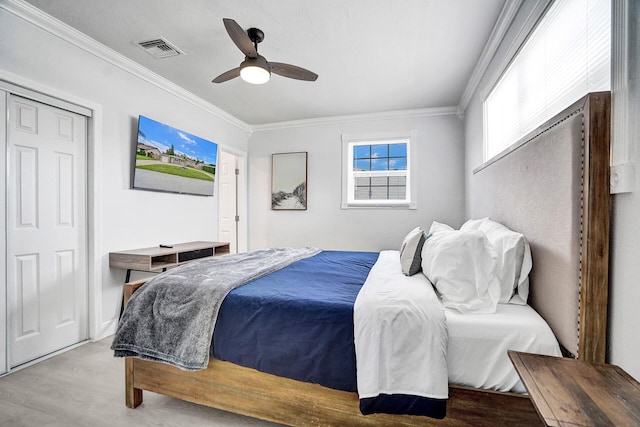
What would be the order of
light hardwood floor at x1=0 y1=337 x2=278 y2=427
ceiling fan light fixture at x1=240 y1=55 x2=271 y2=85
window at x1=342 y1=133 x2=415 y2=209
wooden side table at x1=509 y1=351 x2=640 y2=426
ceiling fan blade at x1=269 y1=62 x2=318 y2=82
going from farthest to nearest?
window at x1=342 y1=133 x2=415 y2=209
ceiling fan blade at x1=269 y1=62 x2=318 y2=82
ceiling fan light fixture at x1=240 y1=55 x2=271 y2=85
light hardwood floor at x1=0 y1=337 x2=278 y2=427
wooden side table at x1=509 y1=351 x2=640 y2=426

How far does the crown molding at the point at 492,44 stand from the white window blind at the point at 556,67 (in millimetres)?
288

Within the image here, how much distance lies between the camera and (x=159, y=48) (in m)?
2.62

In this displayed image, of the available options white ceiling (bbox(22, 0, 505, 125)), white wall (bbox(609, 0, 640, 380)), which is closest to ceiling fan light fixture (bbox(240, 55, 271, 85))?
white ceiling (bbox(22, 0, 505, 125))

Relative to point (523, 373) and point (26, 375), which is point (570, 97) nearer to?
point (523, 373)

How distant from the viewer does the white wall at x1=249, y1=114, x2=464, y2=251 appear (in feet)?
13.2

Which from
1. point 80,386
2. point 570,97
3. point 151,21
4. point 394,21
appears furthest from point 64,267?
point 570,97

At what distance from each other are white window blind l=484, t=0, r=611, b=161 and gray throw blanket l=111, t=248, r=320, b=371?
2014mm

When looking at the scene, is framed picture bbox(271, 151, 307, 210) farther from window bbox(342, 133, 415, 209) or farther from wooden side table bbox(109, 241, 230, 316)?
wooden side table bbox(109, 241, 230, 316)

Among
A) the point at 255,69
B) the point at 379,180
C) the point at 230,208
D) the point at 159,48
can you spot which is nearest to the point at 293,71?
the point at 255,69

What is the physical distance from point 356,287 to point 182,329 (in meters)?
1.00

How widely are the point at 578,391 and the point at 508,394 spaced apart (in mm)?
459

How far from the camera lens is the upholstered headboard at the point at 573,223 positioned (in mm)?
1008

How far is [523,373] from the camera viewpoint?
837mm

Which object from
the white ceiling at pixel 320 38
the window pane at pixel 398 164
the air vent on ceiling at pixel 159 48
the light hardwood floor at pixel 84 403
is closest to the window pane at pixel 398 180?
the window pane at pixel 398 164
